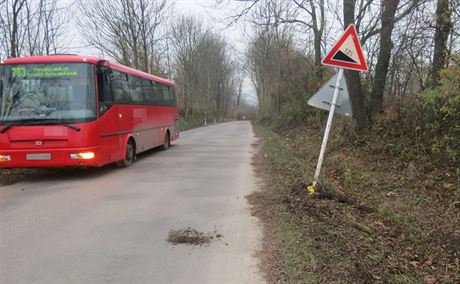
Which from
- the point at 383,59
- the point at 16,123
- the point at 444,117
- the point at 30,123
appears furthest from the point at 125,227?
the point at 383,59

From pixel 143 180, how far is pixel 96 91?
7.78 feet

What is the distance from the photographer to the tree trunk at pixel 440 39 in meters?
8.54

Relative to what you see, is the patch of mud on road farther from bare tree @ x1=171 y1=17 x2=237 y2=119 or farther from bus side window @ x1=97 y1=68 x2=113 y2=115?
bare tree @ x1=171 y1=17 x2=237 y2=119

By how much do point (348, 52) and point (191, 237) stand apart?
13.5 ft

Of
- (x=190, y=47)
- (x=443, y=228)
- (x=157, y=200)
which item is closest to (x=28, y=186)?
(x=157, y=200)

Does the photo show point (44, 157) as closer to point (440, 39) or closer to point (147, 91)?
point (147, 91)

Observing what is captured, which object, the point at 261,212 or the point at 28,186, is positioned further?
the point at 28,186

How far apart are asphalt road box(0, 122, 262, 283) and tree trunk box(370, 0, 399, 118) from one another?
4982mm

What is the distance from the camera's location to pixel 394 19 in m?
10.4

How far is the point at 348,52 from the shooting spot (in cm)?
631

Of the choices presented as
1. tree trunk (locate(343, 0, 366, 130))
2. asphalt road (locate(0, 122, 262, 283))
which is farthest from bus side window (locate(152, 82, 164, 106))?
tree trunk (locate(343, 0, 366, 130))

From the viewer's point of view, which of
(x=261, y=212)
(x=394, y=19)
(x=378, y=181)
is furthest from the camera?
(x=394, y=19)

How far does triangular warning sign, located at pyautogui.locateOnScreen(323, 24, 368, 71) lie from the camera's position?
6.30 metres

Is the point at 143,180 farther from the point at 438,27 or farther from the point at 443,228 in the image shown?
the point at 438,27
